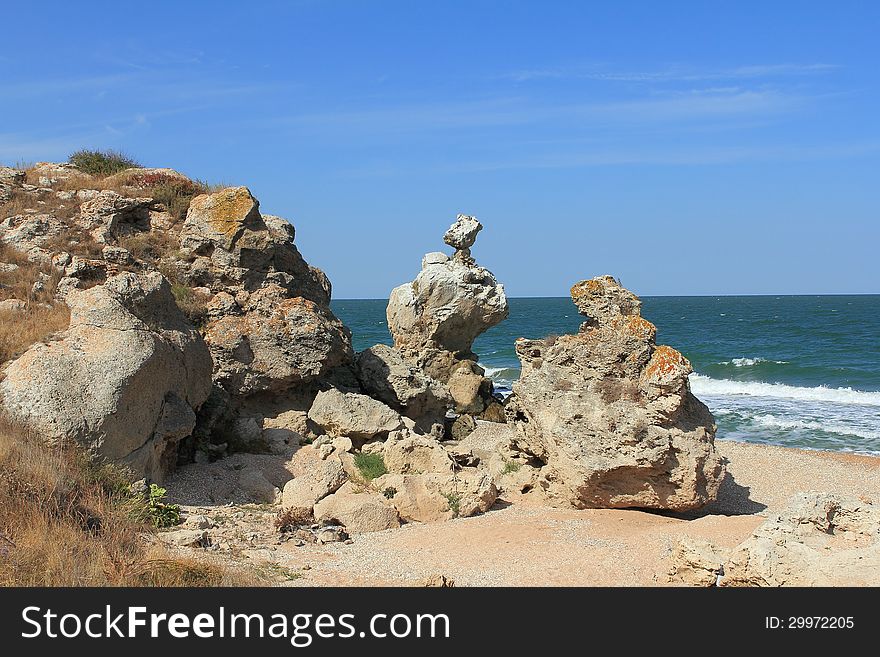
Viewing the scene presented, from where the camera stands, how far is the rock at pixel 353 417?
14383 mm

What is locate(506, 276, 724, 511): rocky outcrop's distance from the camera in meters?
11.1

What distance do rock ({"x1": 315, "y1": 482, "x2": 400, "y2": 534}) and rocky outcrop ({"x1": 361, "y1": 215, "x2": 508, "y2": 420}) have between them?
40.8ft

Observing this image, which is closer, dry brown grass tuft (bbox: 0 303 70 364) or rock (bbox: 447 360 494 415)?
dry brown grass tuft (bbox: 0 303 70 364)

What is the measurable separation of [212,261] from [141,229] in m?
2.52

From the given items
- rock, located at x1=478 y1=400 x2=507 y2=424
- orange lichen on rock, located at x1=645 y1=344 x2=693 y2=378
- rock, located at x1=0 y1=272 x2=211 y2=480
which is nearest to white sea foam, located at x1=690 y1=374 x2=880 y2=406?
rock, located at x1=478 y1=400 x2=507 y2=424

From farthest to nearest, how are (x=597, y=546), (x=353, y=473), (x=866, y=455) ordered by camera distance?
(x=866, y=455)
(x=353, y=473)
(x=597, y=546)

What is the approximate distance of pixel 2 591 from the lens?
5871 mm

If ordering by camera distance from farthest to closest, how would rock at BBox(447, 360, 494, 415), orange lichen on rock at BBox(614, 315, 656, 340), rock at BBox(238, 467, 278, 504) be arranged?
rock at BBox(447, 360, 494, 415) < orange lichen on rock at BBox(614, 315, 656, 340) < rock at BBox(238, 467, 278, 504)

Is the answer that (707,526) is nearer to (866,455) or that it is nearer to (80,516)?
(80,516)

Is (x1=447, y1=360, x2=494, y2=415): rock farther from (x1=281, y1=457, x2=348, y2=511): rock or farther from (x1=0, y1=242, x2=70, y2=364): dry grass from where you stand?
(x1=0, y1=242, x2=70, y2=364): dry grass

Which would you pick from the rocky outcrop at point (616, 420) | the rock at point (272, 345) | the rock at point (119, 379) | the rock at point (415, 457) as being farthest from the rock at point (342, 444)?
the rocky outcrop at point (616, 420)

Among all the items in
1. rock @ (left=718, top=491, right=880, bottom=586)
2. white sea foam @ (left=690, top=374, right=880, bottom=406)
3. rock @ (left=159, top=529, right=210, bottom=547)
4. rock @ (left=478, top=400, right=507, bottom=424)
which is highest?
rock @ (left=718, top=491, right=880, bottom=586)

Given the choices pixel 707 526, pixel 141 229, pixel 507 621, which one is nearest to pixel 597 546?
pixel 707 526

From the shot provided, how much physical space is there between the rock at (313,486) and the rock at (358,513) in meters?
0.26
